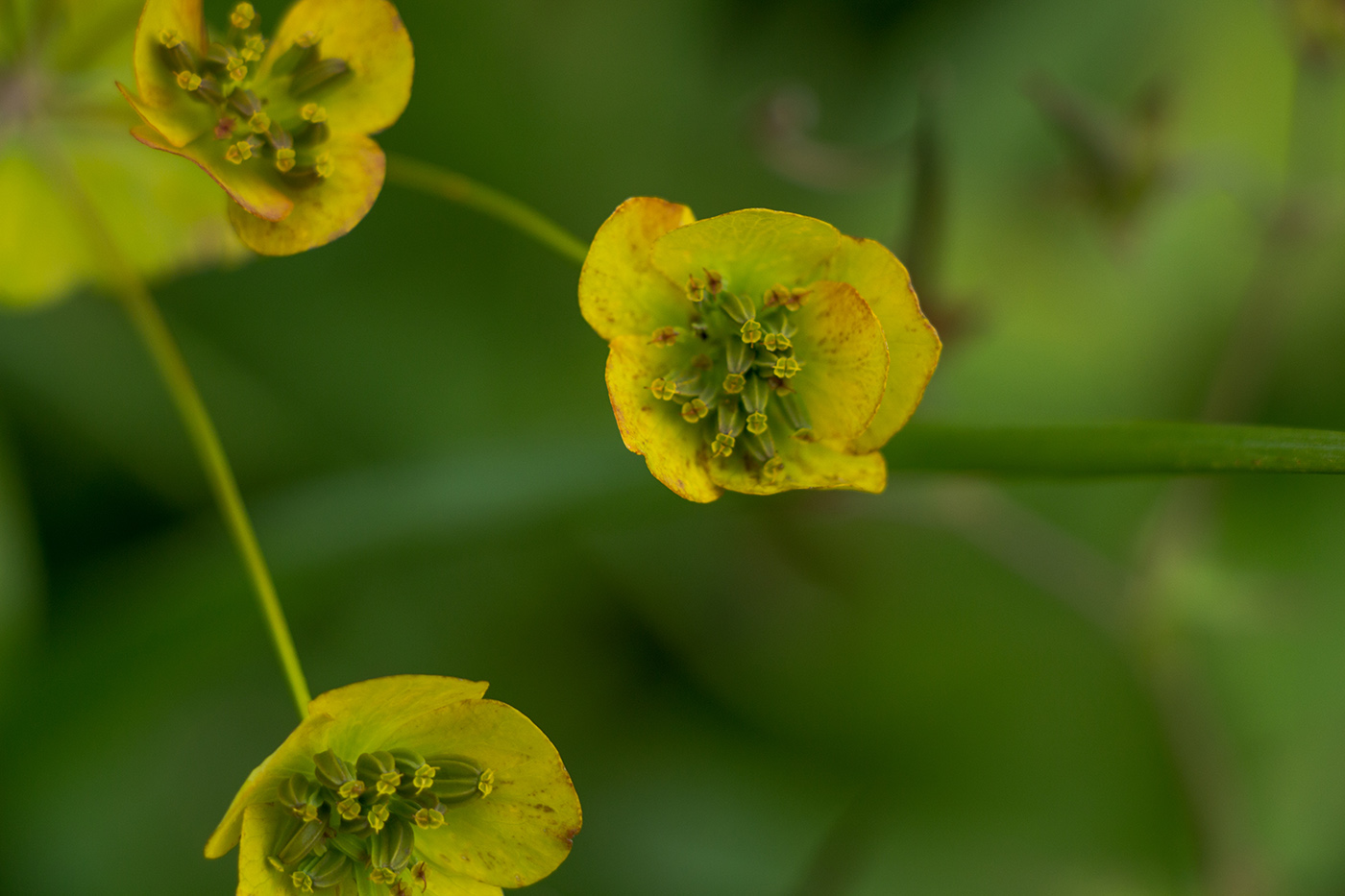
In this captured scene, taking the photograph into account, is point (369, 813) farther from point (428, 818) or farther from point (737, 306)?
point (737, 306)

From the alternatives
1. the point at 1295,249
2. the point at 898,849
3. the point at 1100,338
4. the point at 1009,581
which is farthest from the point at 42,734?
the point at 1295,249

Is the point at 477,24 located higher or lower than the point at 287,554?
higher

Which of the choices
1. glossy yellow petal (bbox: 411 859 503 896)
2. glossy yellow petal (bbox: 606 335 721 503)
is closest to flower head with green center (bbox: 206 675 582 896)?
glossy yellow petal (bbox: 411 859 503 896)

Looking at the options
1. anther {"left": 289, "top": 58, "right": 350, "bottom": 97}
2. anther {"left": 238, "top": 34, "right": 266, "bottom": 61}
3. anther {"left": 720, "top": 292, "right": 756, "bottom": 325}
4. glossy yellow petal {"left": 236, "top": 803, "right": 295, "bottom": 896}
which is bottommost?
glossy yellow petal {"left": 236, "top": 803, "right": 295, "bottom": 896}

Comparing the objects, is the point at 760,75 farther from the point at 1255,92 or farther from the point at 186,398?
the point at 186,398

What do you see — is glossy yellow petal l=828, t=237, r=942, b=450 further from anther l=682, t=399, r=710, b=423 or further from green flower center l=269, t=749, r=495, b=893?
green flower center l=269, t=749, r=495, b=893

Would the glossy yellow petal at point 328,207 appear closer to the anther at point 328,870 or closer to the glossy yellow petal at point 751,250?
the glossy yellow petal at point 751,250
